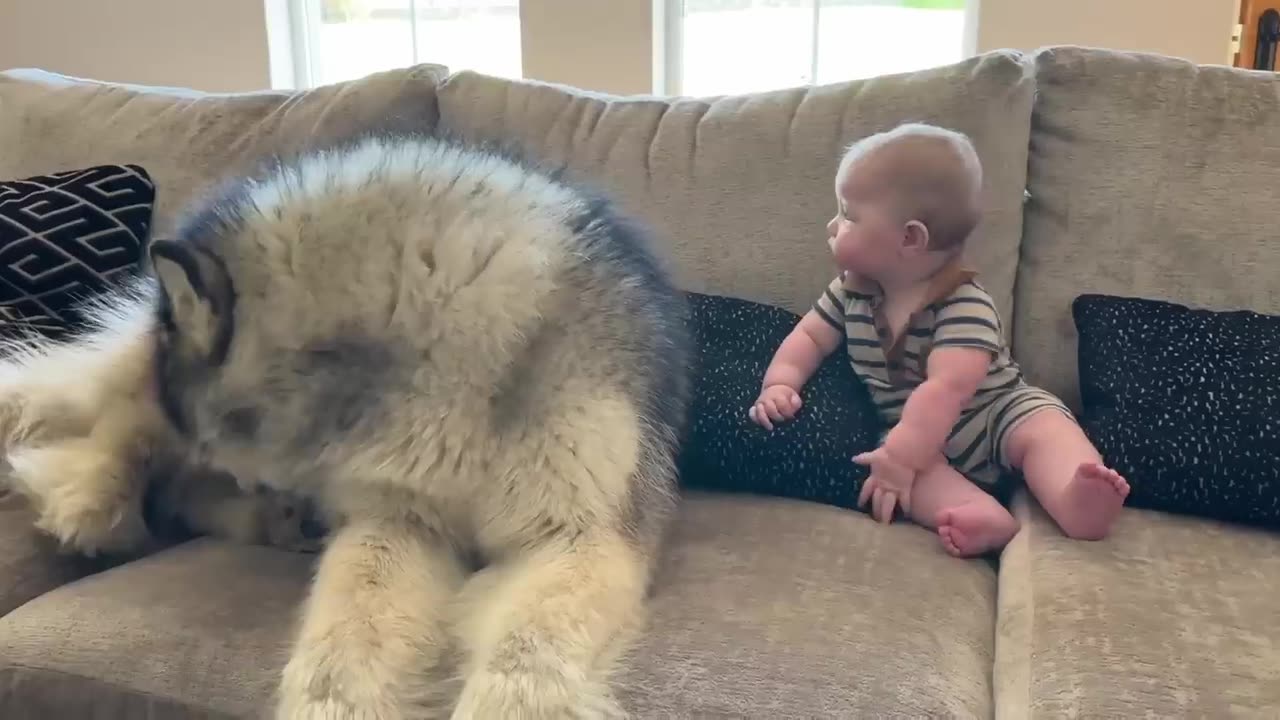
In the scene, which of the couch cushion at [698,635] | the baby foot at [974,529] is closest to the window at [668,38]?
the baby foot at [974,529]

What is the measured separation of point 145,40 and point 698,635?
3.23 m

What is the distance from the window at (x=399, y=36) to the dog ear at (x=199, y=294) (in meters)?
2.28

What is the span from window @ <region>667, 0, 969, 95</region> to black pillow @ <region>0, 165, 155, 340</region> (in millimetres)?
1802

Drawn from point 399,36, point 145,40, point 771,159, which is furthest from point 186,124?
point 145,40

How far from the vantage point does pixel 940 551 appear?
4.43 ft

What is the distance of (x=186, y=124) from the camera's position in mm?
2043

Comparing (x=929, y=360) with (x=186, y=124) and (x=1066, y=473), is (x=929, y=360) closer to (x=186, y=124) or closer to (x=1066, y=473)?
(x=1066, y=473)

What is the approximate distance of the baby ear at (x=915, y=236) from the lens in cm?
145

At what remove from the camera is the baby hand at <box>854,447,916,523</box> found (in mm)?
1422

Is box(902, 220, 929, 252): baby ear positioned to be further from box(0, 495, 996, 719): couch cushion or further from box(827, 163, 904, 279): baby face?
box(0, 495, 996, 719): couch cushion

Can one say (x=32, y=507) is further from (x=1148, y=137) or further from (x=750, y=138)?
(x=1148, y=137)

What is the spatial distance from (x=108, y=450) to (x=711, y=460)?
796 millimetres

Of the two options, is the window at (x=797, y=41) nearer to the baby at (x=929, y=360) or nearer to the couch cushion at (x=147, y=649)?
the baby at (x=929, y=360)

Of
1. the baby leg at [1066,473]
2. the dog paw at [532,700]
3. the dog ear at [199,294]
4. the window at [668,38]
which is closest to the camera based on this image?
the dog paw at [532,700]
